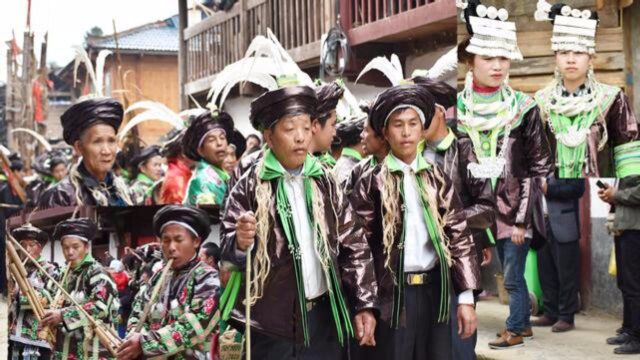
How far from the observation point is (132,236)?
4594mm

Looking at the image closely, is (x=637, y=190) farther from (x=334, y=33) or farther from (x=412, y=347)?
(x=334, y=33)

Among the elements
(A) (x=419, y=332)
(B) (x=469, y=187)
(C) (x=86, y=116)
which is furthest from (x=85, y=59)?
(A) (x=419, y=332)

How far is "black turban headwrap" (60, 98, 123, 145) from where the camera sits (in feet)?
14.8

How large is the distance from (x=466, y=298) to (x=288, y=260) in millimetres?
815

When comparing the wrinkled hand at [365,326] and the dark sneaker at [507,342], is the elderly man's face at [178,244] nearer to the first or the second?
the wrinkled hand at [365,326]

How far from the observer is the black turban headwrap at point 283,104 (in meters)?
3.91

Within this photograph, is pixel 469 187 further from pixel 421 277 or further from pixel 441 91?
pixel 421 277

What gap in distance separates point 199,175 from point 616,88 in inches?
89.0

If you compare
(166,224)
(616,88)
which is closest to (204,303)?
(166,224)

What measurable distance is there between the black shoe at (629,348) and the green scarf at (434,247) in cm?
80

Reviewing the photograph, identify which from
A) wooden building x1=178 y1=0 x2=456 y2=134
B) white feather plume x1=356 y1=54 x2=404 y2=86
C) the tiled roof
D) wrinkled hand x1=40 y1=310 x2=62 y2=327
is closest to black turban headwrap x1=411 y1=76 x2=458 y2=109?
white feather plume x1=356 y1=54 x2=404 y2=86

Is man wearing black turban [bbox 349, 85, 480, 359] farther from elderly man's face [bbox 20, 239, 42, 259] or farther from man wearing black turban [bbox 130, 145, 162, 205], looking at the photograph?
man wearing black turban [bbox 130, 145, 162, 205]

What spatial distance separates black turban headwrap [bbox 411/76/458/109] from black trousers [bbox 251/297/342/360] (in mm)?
1181

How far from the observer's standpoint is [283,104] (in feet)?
12.8
